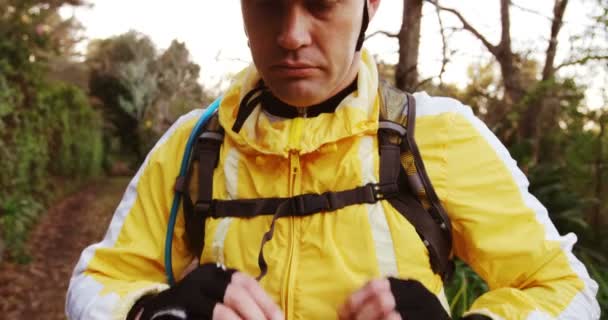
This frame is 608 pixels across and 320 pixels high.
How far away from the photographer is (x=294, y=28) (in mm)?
1518

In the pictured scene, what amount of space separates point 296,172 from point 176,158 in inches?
17.3

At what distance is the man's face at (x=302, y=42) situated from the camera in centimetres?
153

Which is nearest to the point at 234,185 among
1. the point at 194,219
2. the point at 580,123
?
the point at 194,219

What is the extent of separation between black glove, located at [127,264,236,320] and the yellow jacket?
0.64 feet

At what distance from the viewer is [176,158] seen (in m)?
1.80

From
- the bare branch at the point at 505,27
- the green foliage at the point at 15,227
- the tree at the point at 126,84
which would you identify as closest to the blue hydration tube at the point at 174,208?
the bare branch at the point at 505,27

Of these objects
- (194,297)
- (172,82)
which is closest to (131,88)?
(172,82)

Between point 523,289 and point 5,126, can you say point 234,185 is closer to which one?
point 523,289

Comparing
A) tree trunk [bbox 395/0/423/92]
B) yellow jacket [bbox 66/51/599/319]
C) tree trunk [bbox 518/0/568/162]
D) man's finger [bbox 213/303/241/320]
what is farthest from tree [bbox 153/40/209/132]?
man's finger [bbox 213/303/241/320]

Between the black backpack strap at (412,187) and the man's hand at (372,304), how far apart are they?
26cm

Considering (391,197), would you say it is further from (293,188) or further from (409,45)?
(409,45)

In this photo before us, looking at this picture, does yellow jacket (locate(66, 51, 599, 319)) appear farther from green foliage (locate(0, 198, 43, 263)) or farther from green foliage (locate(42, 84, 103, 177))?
green foliage (locate(42, 84, 103, 177))

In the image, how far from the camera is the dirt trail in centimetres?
668

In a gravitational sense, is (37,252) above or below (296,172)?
below
